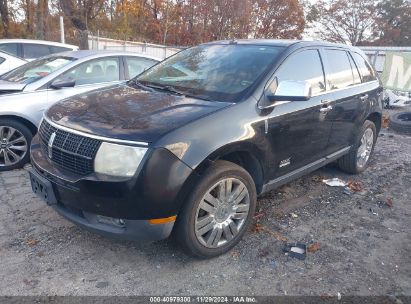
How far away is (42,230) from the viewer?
3.51m

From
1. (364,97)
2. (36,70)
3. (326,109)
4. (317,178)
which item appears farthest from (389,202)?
(36,70)

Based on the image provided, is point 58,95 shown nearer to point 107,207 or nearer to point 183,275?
point 107,207

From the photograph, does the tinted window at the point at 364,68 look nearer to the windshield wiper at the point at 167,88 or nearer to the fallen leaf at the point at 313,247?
the fallen leaf at the point at 313,247

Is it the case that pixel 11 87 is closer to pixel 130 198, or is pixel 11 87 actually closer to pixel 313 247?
pixel 130 198

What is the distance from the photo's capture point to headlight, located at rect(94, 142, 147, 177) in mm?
2611

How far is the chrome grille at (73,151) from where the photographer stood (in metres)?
2.70

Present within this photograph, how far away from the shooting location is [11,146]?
486cm

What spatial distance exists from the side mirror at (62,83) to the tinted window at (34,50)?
551 cm

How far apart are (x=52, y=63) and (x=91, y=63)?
61 centimetres

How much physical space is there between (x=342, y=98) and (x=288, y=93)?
1417 millimetres

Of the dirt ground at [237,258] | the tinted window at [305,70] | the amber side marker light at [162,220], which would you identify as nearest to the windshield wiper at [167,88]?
the tinted window at [305,70]

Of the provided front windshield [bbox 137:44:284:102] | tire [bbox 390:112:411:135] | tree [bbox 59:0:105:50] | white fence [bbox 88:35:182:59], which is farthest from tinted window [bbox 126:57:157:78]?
tree [bbox 59:0:105:50]

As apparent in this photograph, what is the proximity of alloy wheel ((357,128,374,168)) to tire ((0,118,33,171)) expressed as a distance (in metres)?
4.57

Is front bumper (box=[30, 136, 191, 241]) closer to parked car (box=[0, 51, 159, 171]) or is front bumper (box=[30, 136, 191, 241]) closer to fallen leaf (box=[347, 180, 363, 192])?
parked car (box=[0, 51, 159, 171])
